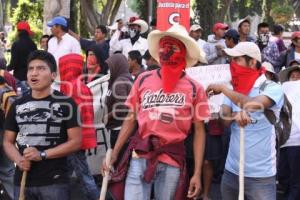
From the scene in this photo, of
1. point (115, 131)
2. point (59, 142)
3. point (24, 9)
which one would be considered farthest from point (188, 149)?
point (24, 9)

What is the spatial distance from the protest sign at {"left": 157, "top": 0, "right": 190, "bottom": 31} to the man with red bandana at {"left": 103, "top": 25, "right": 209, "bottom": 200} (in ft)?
19.5

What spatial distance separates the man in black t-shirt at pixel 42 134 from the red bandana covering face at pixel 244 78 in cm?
121

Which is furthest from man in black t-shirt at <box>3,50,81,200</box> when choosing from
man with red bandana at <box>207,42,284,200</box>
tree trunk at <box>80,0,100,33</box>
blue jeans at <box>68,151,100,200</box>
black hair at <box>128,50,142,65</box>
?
tree trunk at <box>80,0,100,33</box>

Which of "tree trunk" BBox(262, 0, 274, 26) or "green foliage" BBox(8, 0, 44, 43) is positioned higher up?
"tree trunk" BBox(262, 0, 274, 26)

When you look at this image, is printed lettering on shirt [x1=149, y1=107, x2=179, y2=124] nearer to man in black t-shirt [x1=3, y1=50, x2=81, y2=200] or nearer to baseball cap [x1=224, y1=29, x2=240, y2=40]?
man in black t-shirt [x1=3, y1=50, x2=81, y2=200]

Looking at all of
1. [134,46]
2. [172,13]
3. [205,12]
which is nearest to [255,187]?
[134,46]

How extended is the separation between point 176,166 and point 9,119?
1.23m

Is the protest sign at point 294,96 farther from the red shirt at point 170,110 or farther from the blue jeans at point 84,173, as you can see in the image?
the red shirt at point 170,110

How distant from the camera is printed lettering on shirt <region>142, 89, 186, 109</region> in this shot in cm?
427

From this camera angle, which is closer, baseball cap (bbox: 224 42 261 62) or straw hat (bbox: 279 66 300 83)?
baseball cap (bbox: 224 42 261 62)

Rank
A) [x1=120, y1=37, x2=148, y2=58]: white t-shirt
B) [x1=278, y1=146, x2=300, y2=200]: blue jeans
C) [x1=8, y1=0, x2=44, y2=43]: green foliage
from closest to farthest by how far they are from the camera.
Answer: [x1=278, y1=146, x2=300, y2=200]: blue jeans, [x1=120, y1=37, x2=148, y2=58]: white t-shirt, [x1=8, y1=0, x2=44, y2=43]: green foliage

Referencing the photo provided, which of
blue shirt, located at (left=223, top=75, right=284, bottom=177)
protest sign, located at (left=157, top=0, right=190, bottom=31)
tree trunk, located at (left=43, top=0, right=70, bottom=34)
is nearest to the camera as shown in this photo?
blue shirt, located at (left=223, top=75, right=284, bottom=177)

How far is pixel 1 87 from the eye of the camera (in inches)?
244

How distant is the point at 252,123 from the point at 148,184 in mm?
882
